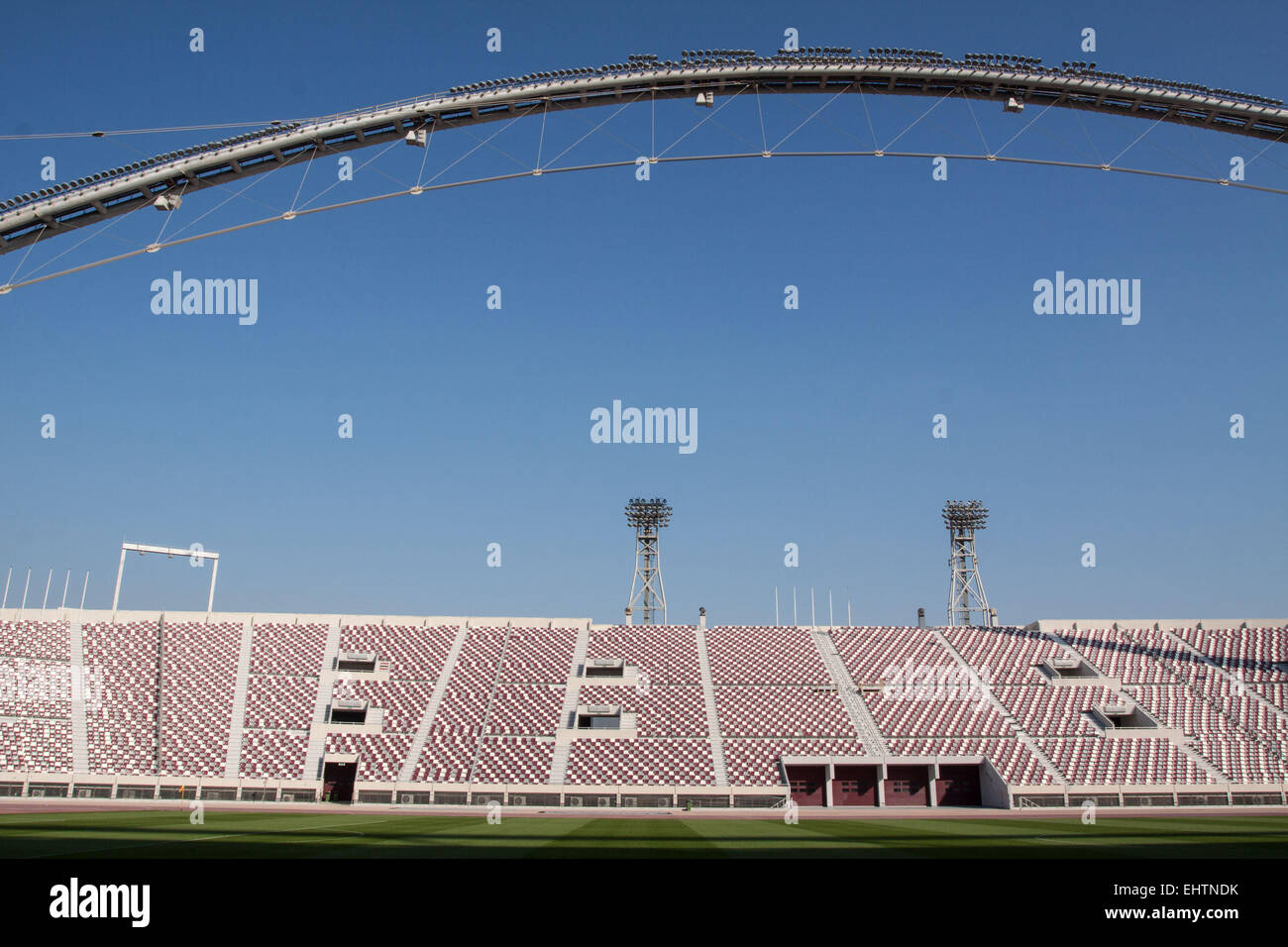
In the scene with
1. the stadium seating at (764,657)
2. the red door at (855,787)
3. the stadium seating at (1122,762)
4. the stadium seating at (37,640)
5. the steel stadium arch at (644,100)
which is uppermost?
the steel stadium arch at (644,100)

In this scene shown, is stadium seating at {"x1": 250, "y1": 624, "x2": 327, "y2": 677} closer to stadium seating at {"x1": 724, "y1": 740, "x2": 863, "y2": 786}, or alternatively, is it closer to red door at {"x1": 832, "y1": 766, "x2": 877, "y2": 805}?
stadium seating at {"x1": 724, "y1": 740, "x2": 863, "y2": 786}

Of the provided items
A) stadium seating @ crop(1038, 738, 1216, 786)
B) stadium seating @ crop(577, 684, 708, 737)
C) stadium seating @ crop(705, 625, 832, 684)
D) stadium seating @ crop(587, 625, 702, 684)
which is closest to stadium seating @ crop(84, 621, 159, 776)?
stadium seating @ crop(577, 684, 708, 737)

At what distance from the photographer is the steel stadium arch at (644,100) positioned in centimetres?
2170

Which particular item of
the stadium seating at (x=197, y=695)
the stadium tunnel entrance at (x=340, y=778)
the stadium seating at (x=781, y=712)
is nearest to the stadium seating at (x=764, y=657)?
the stadium seating at (x=781, y=712)

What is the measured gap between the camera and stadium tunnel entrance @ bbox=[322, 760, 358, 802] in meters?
46.4

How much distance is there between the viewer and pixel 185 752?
46562mm

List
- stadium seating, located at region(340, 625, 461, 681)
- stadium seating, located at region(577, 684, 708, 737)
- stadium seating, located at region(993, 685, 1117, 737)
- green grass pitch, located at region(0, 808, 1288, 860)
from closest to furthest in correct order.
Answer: green grass pitch, located at region(0, 808, 1288, 860), stadium seating, located at region(993, 685, 1117, 737), stadium seating, located at region(577, 684, 708, 737), stadium seating, located at region(340, 625, 461, 681)

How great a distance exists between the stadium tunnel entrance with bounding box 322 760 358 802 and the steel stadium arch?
3401 centimetres

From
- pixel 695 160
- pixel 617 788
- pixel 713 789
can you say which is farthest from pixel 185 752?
pixel 695 160

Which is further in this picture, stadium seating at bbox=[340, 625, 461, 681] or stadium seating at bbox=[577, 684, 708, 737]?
stadium seating at bbox=[340, 625, 461, 681]

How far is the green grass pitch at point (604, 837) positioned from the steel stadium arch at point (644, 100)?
48.2 feet

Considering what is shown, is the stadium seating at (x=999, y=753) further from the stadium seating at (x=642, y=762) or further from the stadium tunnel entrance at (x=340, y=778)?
the stadium tunnel entrance at (x=340, y=778)

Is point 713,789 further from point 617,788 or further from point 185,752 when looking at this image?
point 185,752
